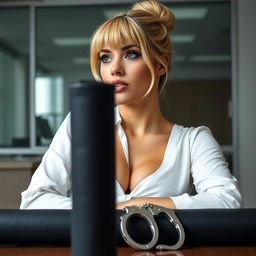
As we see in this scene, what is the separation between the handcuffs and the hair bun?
0.67 m

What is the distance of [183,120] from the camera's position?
3.93 meters

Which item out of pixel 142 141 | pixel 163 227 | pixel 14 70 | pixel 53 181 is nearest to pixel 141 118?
pixel 142 141

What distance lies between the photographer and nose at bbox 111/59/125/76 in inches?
43.2

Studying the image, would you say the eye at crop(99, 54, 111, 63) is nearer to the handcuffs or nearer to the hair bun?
the hair bun

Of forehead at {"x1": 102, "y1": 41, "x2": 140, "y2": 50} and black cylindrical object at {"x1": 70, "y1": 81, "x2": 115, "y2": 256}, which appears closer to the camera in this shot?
black cylindrical object at {"x1": 70, "y1": 81, "x2": 115, "y2": 256}

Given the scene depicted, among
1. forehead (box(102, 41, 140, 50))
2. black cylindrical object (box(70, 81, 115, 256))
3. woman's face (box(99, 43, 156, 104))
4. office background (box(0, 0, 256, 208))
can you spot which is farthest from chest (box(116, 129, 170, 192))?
office background (box(0, 0, 256, 208))

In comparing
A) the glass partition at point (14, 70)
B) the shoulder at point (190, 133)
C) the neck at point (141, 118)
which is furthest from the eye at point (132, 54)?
the glass partition at point (14, 70)

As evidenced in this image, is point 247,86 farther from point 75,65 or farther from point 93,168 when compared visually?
point 93,168

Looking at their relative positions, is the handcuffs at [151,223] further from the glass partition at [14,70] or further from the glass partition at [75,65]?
the glass partition at [14,70]

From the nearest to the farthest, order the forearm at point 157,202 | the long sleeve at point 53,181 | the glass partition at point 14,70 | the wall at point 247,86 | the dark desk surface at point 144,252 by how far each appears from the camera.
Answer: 1. the dark desk surface at point 144,252
2. the forearm at point 157,202
3. the long sleeve at point 53,181
4. the wall at point 247,86
5. the glass partition at point 14,70

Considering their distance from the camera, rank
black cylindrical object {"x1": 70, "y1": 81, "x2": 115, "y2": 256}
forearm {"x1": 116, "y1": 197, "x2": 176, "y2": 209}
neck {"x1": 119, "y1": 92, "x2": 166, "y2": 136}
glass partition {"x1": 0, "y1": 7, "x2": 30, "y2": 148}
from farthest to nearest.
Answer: glass partition {"x1": 0, "y1": 7, "x2": 30, "y2": 148}, neck {"x1": 119, "y1": 92, "x2": 166, "y2": 136}, forearm {"x1": 116, "y1": 197, "x2": 176, "y2": 209}, black cylindrical object {"x1": 70, "y1": 81, "x2": 115, "y2": 256}

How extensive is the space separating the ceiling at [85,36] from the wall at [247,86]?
0.11m

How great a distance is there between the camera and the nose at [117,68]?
110cm

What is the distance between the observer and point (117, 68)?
43.4 inches
